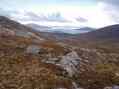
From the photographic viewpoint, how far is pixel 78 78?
131 feet

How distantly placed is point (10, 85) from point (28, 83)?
228 centimetres

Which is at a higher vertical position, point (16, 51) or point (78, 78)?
point (16, 51)

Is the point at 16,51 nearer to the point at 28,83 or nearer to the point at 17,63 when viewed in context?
the point at 17,63

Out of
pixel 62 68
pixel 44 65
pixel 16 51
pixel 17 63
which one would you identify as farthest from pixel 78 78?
pixel 16 51

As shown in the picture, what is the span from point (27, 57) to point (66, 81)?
11.8 m

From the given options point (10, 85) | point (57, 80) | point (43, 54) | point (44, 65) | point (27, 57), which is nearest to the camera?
point (10, 85)

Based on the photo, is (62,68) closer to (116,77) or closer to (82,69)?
(82,69)

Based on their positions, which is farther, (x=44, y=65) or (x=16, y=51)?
(x=16, y=51)

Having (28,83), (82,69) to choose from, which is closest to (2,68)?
(28,83)

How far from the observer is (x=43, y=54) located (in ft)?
164

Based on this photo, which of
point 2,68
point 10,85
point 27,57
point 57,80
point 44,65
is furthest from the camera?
point 27,57

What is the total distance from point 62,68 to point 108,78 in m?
7.04

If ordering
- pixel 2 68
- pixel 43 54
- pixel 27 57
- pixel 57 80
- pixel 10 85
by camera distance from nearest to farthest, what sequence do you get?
1. pixel 10 85
2. pixel 57 80
3. pixel 2 68
4. pixel 27 57
5. pixel 43 54

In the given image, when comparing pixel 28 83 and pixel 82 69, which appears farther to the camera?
pixel 82 69
